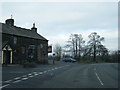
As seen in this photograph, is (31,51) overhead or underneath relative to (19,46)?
underneath

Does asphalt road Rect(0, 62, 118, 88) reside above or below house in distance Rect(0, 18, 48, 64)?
below

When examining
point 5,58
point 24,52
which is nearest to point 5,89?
point 5,58

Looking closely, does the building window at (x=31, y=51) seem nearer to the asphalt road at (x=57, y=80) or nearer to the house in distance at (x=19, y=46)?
the house in distance at (x=19, y=46)

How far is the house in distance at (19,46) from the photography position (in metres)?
39.1

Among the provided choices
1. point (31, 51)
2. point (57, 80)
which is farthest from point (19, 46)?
point (57, 80)

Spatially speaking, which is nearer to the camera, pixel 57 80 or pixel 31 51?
pixel 57 80

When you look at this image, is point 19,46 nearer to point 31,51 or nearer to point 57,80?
point 31,51

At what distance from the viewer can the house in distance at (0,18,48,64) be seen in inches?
1538

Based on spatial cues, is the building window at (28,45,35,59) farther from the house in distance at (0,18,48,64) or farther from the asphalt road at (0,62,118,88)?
the asphalt road at (0,62,118,88)

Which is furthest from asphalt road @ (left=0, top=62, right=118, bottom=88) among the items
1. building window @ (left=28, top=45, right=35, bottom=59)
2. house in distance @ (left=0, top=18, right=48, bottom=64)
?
building window @ (left=28, top=45, right=35, bottom=59)

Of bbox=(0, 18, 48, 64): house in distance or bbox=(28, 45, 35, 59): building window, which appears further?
bbox=(28, 45, 35, 59): building window

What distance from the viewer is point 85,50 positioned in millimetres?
78750

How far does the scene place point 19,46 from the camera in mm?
43094

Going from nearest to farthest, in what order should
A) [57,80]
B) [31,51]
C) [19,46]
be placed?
[57,80] → [19,46] → [31,51]
